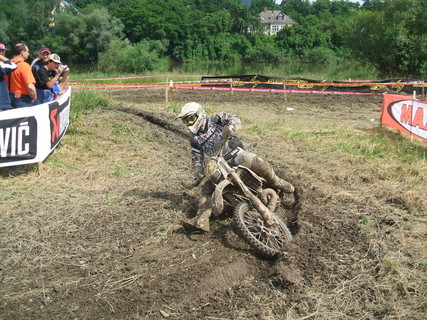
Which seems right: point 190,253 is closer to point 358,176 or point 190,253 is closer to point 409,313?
point 409,313

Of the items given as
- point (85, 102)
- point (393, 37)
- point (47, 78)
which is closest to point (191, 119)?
point (47, 78)

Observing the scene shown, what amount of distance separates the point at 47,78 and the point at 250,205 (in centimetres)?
558

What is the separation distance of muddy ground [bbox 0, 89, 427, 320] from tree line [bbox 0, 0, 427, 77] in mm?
28484

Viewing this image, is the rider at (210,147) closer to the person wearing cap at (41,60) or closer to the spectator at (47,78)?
the spectator at (47,78)

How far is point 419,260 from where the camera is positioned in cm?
481

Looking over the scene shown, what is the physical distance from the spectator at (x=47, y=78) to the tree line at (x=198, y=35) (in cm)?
2978

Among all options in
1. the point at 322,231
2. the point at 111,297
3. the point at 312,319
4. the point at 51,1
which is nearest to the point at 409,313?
the point at 312,319

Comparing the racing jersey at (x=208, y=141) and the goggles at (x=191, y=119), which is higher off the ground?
the goggles at (x=191, y=119)

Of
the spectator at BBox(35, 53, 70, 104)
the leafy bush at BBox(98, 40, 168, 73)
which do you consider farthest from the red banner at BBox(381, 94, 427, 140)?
the leafy bush at BBox(98, 40, 168, 73)

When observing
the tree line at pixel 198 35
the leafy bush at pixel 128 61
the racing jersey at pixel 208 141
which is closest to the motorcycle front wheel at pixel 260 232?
the racing jersey at pixel 208 141

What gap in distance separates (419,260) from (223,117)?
2918 mm

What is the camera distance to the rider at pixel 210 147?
5.70 metres

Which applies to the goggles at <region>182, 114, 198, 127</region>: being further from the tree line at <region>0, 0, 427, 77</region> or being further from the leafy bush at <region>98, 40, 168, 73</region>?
the leafy bush at <region>98, 40, 168, 73</region>

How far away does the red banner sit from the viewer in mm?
10219
